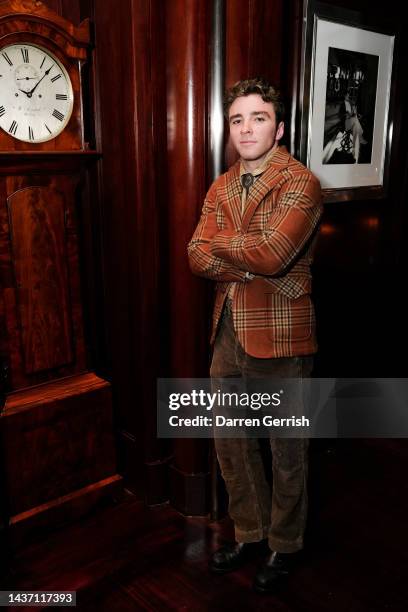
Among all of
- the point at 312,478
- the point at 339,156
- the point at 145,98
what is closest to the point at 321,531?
the point at 312,478

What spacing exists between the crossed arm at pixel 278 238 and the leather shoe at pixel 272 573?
3.32 feet

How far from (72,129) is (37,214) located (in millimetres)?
358

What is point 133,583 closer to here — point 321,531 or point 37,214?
point 321,531

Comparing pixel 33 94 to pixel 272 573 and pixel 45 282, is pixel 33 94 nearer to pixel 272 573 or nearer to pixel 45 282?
pixel 45 282

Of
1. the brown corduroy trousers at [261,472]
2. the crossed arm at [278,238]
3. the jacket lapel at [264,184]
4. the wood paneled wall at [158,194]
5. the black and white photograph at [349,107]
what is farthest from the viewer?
the black and white photograph at [349,107]

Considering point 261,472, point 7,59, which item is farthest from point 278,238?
point 7,59

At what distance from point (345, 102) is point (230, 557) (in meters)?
1.99

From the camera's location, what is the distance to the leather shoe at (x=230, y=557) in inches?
85.2

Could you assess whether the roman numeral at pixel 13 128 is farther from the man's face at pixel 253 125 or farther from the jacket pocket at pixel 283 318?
the jacket pocket at pixel 283 318

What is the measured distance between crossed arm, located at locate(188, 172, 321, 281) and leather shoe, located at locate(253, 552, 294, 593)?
3.32 feet

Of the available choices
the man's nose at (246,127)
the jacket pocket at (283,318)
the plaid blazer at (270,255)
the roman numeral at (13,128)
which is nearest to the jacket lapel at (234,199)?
the plaid blazer at (270,255)

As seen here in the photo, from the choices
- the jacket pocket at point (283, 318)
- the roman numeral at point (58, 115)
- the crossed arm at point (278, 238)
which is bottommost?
the jacket pocket at point (283, 318)

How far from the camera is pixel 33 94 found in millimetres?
2160

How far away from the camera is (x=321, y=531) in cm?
242
